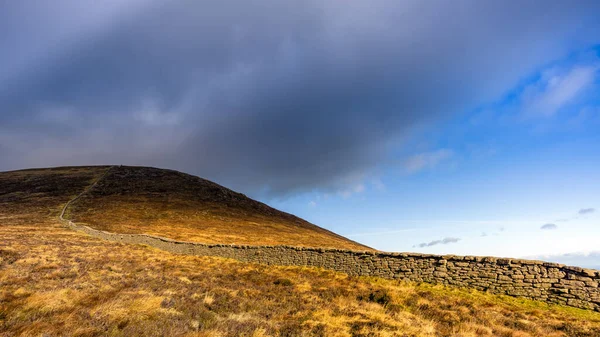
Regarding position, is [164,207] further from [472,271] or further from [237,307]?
[472,271]

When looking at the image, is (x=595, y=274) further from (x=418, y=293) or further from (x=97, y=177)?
(x=97, y=177)

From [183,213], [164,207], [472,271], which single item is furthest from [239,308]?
[164,207]

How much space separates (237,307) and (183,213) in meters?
51.2

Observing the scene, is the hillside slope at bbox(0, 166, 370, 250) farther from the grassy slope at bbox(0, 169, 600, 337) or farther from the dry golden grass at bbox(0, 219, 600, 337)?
the dry golden grass at bbox(0, 219, 600, 337)

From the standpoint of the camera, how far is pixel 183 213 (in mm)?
58281

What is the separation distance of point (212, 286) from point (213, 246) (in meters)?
14.7

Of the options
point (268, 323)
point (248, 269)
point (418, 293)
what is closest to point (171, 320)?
point (268, 323)

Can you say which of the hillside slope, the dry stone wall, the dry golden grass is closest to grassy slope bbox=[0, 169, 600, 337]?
the dry golden grass

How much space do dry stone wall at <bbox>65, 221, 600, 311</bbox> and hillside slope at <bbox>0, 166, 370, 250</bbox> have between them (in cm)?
1969

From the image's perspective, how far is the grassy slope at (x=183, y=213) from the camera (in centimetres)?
4500

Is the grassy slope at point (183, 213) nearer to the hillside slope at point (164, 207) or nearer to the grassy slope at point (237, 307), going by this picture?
the hillside slope at point (164, 207)

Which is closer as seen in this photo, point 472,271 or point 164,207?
point 472,271

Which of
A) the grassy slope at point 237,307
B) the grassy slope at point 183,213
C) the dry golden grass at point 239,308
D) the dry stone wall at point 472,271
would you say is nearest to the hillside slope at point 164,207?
the grassy slope at point 183,213

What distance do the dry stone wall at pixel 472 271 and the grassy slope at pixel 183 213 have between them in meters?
19.4
